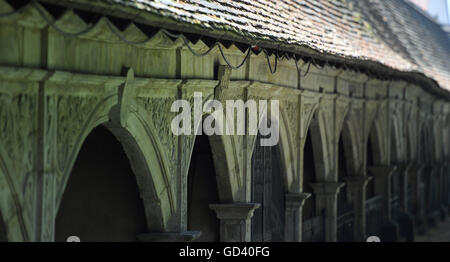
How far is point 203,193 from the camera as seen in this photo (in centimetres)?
1077

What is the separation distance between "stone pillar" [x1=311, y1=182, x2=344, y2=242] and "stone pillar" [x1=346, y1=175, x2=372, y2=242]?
75.8 inches

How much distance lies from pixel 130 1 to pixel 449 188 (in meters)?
25.5

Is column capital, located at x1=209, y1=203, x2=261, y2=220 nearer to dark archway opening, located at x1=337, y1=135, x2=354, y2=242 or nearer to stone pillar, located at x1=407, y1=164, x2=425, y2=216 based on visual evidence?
dark archway opening, located at x1=337, y1=135, x2=354, y2=242

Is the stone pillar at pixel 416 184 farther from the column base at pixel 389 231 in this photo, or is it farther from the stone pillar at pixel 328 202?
the stone pillar at pixel 328 202

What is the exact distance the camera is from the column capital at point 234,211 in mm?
10250

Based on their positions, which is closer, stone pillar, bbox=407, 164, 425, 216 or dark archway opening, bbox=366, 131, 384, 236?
dark archway opening, bbox=366, 131, 384, 236

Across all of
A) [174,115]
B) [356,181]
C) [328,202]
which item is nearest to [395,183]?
[356,181]

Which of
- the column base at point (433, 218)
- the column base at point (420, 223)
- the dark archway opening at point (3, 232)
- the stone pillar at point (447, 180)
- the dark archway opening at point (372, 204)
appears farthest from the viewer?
the stone pillar at point (447, 180)

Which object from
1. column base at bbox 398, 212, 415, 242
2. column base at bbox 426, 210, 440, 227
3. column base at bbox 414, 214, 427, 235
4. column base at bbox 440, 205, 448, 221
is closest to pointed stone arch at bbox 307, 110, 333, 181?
column base at bbox 398, 212, 415, 242

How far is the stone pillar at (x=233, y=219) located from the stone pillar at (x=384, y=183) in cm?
920

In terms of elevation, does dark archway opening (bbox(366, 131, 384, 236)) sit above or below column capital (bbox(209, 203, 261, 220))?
above

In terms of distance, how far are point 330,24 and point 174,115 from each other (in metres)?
6.68

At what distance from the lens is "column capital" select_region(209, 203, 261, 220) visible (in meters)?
10.2

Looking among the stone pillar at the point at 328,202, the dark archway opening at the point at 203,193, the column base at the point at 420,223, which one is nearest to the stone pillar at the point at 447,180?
the column base at the point at 420,223
